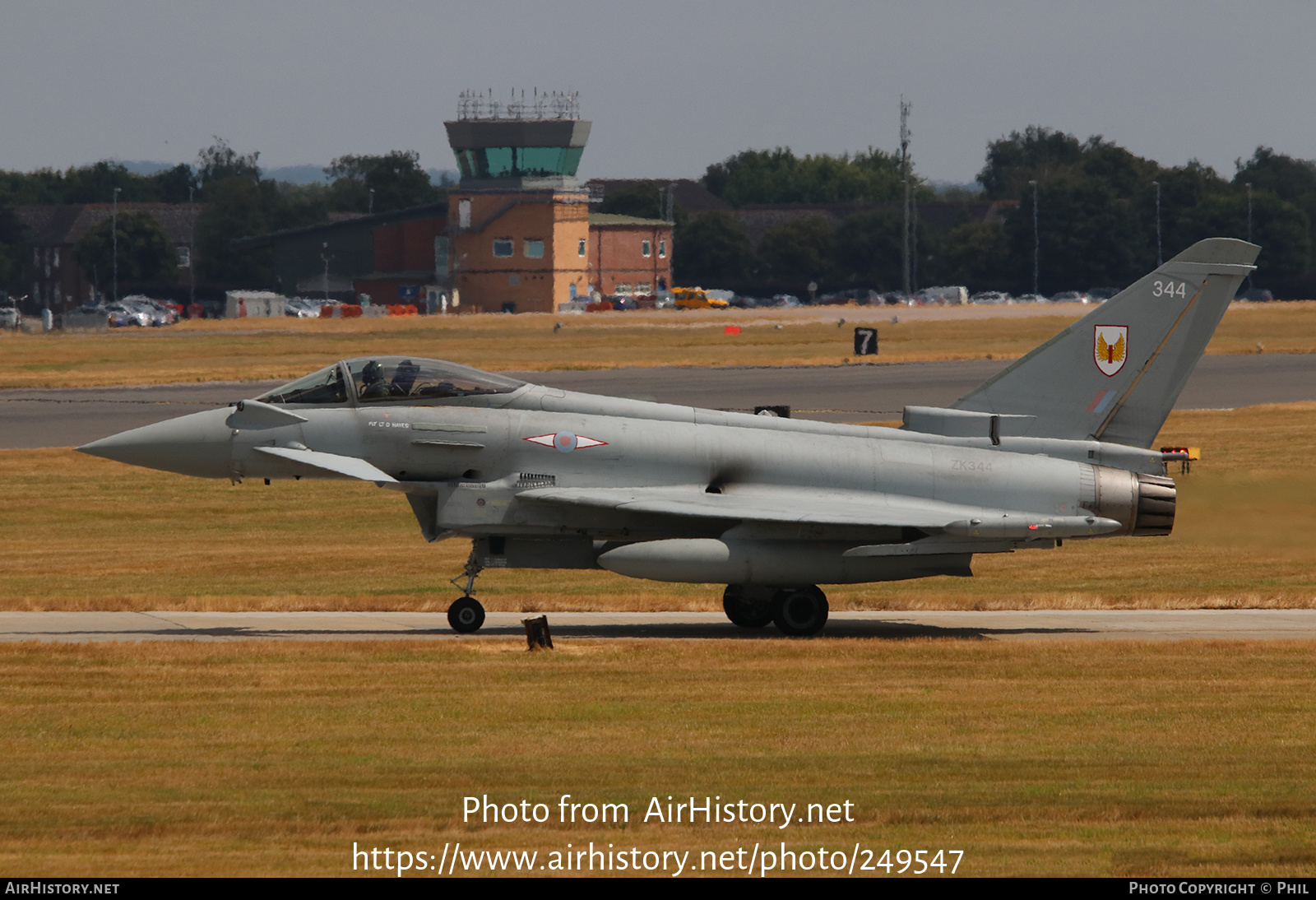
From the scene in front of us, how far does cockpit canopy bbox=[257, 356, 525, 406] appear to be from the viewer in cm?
1834

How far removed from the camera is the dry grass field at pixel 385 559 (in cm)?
2069

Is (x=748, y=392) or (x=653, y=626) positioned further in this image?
(x=748, y=392)

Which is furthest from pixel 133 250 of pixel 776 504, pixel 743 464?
pixel 776 504

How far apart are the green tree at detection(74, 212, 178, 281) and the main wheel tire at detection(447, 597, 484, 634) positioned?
461ft

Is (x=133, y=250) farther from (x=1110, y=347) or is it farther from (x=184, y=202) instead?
(x=1110, y=347)

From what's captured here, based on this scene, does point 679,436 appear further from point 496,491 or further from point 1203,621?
point 1203,621

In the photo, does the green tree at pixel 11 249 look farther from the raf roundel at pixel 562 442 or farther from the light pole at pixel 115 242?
the raf roundel at pixel 562 442

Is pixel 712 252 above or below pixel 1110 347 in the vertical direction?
above

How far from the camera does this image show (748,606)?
753 inches

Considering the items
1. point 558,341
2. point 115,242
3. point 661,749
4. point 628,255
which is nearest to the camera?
point 661,749

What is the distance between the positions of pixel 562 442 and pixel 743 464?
2154 mm

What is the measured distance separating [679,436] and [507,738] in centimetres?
670

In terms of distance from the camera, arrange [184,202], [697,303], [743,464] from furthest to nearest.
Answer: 1. [184,202]
2. [697,303]
3. [743,464]

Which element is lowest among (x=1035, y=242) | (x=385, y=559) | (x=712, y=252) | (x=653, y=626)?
(x=385, y=559)
